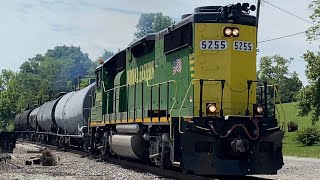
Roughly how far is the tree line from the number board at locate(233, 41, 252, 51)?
1543 mm

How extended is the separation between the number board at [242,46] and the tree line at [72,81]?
1.54m

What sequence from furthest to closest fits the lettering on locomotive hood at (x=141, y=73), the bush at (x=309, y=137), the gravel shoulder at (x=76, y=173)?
the bush at (x=309, y=137) < the lettering on locomotive hood at (x=141, y=73) < the gravel shoulder at (x=76, y=173)

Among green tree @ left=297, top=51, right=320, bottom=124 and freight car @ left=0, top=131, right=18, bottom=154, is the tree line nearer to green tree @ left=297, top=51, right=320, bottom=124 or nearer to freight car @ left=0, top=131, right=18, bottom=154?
green tree @ left=297, top=51, right=320, bottom=124

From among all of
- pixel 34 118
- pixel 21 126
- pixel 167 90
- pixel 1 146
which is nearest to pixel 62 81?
pixel 21 126

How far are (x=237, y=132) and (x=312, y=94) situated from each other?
31.0 m

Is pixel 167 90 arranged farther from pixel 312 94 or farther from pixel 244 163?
pixel 312 94

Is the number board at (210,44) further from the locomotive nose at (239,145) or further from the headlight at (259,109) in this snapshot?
the locomotive nose at (239,145)

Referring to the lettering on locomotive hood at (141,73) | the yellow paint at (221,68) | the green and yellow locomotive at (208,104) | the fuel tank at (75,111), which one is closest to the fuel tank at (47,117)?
the fuel tank at (75,111)

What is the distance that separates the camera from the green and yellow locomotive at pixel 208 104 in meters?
11.3

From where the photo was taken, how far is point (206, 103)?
12.1 m

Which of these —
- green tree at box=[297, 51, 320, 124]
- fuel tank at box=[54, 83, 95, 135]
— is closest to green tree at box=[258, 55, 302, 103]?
green tree at box=[297, 51, 320, 124]

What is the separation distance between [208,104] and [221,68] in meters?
1.02

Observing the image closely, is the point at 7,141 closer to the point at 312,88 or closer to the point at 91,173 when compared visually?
the point at 91,173

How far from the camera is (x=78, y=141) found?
83.9ft
